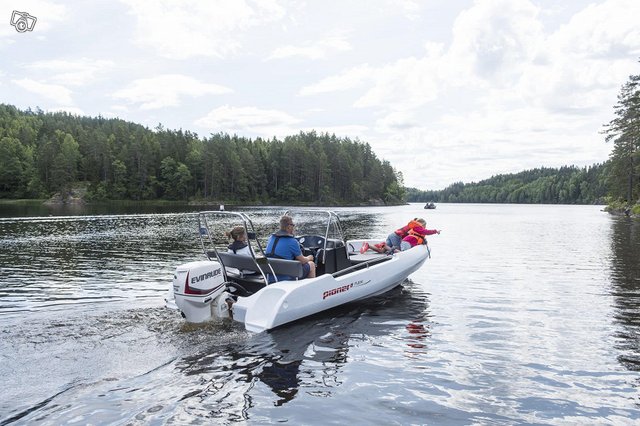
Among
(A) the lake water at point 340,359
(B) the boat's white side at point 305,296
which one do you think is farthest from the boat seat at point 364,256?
(B) the boat's white side at point 305,296

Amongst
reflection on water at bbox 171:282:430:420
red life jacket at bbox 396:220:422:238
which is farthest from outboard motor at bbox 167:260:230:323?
red life jacket at bbox 396:220:422:238

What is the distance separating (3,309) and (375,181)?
13291 centimetres

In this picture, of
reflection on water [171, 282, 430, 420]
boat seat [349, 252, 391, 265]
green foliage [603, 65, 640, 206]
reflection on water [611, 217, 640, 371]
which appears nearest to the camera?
reflection on water [171, 282, 430, 420]

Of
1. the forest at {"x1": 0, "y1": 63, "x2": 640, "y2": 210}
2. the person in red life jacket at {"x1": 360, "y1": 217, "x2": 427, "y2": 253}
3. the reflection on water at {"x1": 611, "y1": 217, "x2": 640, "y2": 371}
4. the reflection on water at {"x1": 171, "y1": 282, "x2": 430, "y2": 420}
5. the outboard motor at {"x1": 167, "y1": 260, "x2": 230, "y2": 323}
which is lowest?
the reflection on water at {"x1": 171, "y1": 282, "x2": 430, "y2": 420}

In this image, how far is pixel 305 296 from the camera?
9234 mm

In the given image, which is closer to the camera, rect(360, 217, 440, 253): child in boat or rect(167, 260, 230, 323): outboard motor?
rect(167, 260, 230, 323): outboard motor

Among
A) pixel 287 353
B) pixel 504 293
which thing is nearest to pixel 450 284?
pixel 504 293

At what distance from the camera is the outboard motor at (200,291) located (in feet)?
27.0

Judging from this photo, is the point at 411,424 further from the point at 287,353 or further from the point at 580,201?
the point at 580,201

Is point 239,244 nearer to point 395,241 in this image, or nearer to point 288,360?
point 288,360

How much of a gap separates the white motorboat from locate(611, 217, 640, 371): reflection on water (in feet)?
17.4

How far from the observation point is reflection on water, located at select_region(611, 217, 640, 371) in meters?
7.91

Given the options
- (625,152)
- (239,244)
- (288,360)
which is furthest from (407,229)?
(625,152)

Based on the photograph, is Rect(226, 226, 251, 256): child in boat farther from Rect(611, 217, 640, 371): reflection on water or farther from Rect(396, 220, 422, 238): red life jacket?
Rect(611, 217, 640, 371): reflection on water
